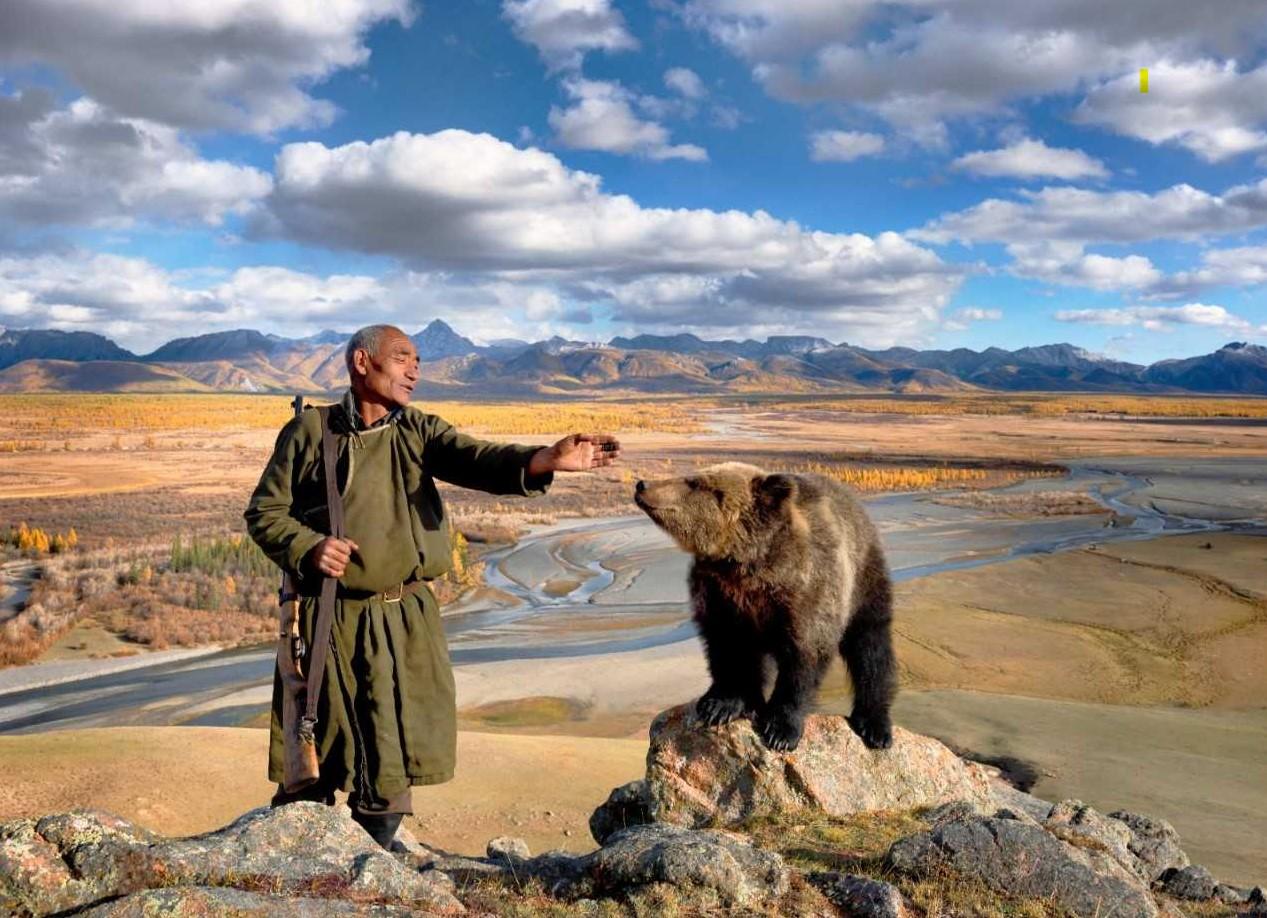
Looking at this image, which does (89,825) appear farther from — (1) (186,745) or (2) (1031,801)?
(1) (186,745)

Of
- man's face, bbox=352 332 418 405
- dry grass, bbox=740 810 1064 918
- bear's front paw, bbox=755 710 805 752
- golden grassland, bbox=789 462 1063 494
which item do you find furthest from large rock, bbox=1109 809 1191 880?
golden grassland, bbox=789 462 1063 494

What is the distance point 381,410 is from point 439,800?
260 inches

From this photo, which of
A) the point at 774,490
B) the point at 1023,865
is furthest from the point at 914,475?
the point at 1023,865

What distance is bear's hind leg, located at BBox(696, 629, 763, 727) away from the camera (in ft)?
18.7

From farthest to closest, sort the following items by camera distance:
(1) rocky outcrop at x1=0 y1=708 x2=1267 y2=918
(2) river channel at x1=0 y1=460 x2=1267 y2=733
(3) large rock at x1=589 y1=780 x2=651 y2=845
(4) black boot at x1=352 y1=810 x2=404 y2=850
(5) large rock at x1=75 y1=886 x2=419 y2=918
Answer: (2) river channel at x1=0 y1=460 x2=1267 y2=733 < (3) large rock at x1=589 y1=780 x2=651 y2=845 < (4) black boot at x1=352 y1=810 x2=404 y2=850 < (1) rocky outcrop at x1=0 y1=708 x2=1267 y2=918 < (5) large rock at x1=75 y1=886 x2=419 y2=918

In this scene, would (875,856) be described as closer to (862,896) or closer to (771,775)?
(862,896)

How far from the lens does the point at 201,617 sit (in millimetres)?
21859

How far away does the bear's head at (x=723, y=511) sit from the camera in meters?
5.18

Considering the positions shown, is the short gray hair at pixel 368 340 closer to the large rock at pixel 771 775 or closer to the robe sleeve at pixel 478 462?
the robe sleeve at pixel 478 462

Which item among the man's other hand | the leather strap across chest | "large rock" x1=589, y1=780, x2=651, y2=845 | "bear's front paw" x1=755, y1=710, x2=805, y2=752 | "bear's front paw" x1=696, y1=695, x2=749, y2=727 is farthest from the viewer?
"large rock" x1=589, y1=780, x2=651, y2=845

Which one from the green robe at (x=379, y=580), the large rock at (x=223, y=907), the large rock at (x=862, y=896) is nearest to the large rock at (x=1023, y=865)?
the large rock at (x=862, y=896)

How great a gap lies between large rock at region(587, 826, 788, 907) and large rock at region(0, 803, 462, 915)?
0.82 metres

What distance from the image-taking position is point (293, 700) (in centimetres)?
430

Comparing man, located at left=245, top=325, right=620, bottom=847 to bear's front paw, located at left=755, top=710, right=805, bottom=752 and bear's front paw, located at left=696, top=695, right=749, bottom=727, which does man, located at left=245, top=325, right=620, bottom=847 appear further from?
bear's front paw, located at left=755, top=710, right=805, bottom=752
